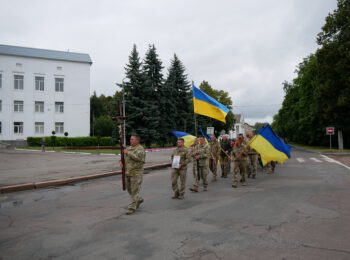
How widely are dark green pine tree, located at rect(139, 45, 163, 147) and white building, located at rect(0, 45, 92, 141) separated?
1330 centimetres

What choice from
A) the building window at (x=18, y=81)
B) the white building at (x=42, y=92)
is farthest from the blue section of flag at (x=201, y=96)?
the building window at (x=18, y=81)

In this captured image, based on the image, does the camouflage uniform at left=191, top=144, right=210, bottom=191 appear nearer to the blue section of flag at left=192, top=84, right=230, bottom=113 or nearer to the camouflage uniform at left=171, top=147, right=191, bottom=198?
the camouflage uniform at left=171, top=147, right=191, bottom=198

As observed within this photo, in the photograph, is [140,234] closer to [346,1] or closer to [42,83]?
[346,1]

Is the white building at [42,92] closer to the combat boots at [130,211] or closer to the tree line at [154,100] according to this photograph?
the tree line at [154,100]

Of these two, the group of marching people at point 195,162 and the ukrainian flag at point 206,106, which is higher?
the ukrainian flag at point 206,106

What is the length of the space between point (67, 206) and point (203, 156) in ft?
13.9

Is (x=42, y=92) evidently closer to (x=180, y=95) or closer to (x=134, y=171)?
(x=180, y=95)

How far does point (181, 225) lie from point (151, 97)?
33515mm

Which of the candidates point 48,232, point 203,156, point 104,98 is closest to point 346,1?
point 203,156

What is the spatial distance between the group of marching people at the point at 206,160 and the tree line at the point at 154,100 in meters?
21.7

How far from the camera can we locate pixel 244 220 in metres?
5.57

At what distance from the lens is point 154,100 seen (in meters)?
38.2

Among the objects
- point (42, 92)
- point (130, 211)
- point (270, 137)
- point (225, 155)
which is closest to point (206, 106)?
point (225, 155)

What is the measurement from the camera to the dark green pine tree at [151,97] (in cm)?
3478
